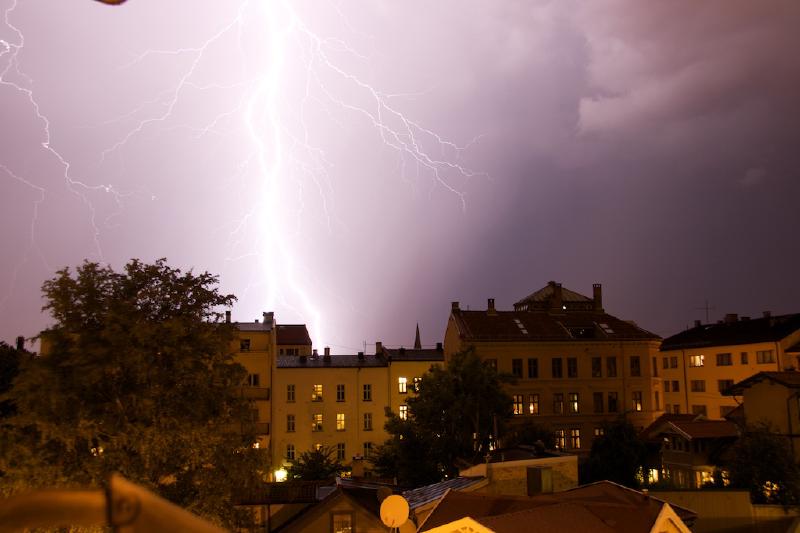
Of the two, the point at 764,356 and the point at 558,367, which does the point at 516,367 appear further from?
the point at 764,356

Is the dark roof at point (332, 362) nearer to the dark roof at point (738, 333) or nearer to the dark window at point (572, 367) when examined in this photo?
the dark window at point (572, 367)

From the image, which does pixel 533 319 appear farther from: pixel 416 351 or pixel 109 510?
pixel 109 510

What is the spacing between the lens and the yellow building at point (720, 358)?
47875mm

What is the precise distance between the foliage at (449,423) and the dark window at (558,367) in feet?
47.3

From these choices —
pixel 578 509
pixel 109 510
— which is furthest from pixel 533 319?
pixel 109 510

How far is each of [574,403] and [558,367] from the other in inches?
108

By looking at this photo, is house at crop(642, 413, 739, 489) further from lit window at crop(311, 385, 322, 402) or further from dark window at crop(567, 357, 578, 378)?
lit window at crop(311, 385, 322, 402)

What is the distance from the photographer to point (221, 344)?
1508 cm

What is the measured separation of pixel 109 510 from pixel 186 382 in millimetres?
13416

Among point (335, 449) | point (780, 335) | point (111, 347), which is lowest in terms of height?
point (335, 449)

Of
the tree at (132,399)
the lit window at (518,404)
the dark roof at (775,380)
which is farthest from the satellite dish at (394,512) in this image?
the lit window at (518,404)

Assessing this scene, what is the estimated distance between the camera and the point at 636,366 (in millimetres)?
47812

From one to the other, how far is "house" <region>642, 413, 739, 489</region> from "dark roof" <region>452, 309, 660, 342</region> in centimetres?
1177

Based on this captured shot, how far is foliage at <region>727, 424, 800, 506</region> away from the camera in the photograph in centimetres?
2662
